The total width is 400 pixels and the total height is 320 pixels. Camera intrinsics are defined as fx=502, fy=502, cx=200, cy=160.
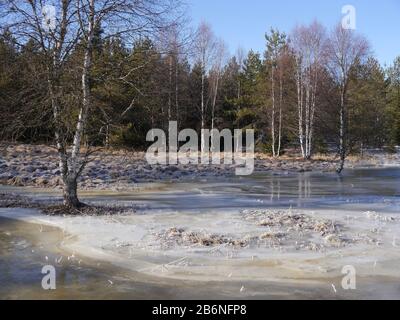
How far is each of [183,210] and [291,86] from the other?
26630 millimetres

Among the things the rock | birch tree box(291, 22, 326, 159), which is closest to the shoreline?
the rock

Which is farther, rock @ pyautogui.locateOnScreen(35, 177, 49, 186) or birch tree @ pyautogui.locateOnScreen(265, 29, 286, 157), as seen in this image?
birch tree @ pyautogui.locateOnScreen(265, 29, 286, 157)

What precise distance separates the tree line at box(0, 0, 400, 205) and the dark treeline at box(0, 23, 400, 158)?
1.4 inches

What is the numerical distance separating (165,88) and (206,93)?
83.2ft

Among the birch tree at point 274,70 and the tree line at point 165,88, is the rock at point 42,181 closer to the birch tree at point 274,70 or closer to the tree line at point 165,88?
the tree line at point 165,88

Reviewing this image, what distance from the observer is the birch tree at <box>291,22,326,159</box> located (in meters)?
32.0

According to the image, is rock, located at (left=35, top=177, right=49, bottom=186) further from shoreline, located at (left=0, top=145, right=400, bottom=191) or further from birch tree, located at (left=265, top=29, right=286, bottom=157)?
birch tree, located at (left=265, top=29, right=286, bottom=157)

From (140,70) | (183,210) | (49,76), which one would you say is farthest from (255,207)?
(49,76)

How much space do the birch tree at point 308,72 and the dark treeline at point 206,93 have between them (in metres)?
0.07

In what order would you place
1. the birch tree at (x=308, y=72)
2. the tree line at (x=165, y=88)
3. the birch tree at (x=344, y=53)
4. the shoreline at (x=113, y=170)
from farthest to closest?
1. the birch tree at (x=308, y=72)
2. the birch tree at (x=344, y=53)
3. the shoreline at (x=113, y=170)
4. the tree line at (x=165, y=88)

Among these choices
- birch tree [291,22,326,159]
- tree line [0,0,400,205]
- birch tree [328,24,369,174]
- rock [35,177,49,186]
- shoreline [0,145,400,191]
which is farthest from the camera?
birch tree [291,22,326,159]

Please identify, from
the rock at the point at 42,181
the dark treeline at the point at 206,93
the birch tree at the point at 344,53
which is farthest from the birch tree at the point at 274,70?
the rock at the point at 42,181

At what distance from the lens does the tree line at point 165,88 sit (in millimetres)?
10828
